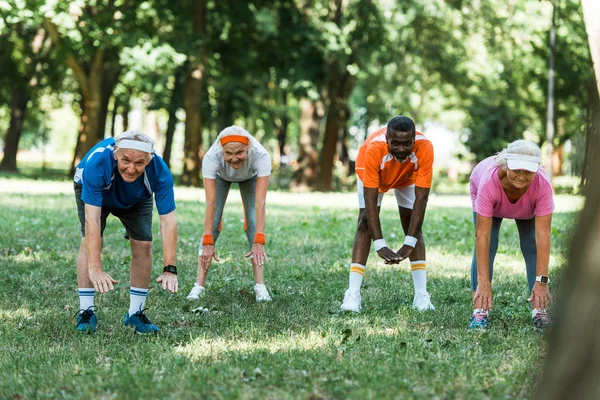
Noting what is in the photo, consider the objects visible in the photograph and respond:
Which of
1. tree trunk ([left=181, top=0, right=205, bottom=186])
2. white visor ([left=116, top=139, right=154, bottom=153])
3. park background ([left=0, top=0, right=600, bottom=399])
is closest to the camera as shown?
park background ([left=0, top=0, right=600, bottom=399])

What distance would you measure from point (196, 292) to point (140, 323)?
1.60 m

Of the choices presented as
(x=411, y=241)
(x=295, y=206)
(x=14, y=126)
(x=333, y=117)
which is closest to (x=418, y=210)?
(x=411, y=241)

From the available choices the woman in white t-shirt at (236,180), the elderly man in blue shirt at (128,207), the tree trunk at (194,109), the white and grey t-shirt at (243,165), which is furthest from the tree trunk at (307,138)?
the elderly man in blue shirt at (128,207)

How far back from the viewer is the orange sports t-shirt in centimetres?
695

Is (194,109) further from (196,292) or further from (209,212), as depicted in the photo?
(209,212)

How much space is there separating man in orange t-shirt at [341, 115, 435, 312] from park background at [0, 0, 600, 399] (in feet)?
1.23

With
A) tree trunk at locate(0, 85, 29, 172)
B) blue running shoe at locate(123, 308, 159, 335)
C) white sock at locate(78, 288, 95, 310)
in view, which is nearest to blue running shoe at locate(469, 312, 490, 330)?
blue running shoe at locate(123, 308, 159, 335)

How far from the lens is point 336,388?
178 inches

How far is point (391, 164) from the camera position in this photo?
23.0 ft

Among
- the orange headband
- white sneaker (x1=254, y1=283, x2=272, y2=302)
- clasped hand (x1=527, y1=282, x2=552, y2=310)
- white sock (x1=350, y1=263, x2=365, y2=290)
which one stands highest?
the orange headband

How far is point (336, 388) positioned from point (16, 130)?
3650 centimetres

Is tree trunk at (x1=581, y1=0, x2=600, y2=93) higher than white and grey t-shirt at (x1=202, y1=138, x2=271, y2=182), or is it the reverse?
tree trunk at (x1=581, y1=0, x2=600, y2=93)

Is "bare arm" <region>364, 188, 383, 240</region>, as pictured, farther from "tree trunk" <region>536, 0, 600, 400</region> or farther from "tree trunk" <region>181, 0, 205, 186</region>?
"tree trunk" <region>181, 0, 205, 186</region>

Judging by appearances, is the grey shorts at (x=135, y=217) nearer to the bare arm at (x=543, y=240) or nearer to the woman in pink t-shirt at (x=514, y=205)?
the woman in pink t-shirt at (x=514, y=205)
